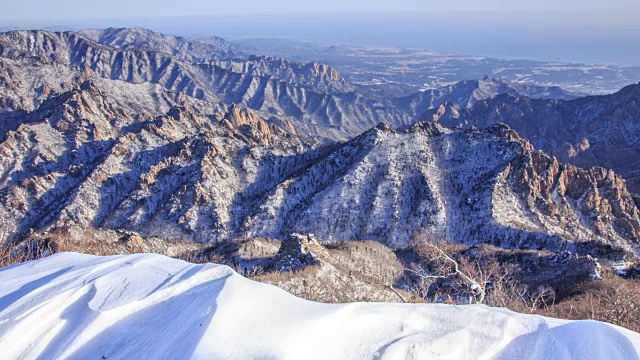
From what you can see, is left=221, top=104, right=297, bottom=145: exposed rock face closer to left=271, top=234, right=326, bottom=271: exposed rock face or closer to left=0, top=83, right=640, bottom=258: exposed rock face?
left=0, top=83, right=640, bottom=258: exposed rock face

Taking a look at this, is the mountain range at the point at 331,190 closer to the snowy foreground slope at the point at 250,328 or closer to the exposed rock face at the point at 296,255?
the exposed rock face at the point at 296,255

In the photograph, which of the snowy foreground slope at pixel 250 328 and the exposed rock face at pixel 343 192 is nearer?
the snowy foreground slope at pixel 250 328

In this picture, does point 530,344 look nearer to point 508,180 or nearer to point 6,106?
point 508,180

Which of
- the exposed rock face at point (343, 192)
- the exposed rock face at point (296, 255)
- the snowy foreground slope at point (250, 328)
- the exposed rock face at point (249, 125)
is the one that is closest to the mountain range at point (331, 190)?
the exposed rock face at point (343, 192)

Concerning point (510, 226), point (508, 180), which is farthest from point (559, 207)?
point (510, 226)

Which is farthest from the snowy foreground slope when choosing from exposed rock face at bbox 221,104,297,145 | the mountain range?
exposed rock face at bbox 221,104,297,145

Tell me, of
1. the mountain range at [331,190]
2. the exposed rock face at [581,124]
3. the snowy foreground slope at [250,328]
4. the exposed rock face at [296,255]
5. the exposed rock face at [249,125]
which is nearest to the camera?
the snowy foreground slope at [250,328]

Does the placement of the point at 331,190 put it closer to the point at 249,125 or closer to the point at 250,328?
the point at 250,328
